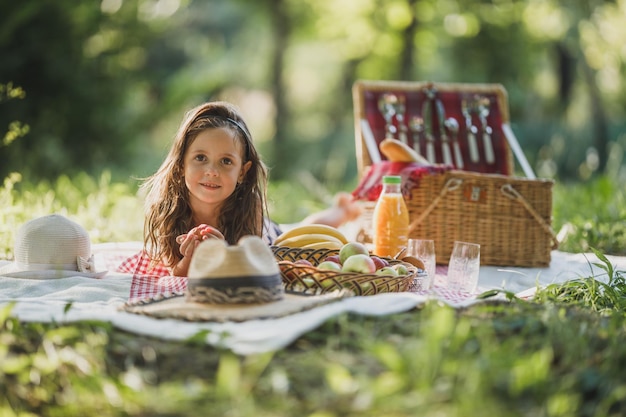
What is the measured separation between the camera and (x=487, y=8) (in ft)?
44.0

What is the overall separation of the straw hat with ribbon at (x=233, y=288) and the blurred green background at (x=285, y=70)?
1464 mm

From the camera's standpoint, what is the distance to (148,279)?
10.9 feet

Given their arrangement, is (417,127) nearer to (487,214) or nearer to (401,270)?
(487,214)

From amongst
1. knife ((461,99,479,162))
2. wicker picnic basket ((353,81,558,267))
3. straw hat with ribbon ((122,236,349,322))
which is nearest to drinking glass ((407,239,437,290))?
wicker picnic basket ((353,81,558,267))

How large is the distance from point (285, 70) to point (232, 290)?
14267 millimetres

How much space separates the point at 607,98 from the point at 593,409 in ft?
61.7

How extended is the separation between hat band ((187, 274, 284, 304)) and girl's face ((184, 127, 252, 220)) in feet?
3.78

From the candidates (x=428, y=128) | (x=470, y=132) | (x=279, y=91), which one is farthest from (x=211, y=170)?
(x=279, y=91)

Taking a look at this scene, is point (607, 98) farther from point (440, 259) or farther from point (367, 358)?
point (367, 358)

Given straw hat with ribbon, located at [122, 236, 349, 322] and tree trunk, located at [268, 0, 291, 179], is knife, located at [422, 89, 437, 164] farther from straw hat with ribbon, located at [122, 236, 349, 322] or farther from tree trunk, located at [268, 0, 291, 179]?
tree trunk, located at [268, 0, 291, 179]

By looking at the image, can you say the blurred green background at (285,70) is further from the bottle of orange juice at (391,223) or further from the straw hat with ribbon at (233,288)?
the straw hat with ribbon at (233,288)

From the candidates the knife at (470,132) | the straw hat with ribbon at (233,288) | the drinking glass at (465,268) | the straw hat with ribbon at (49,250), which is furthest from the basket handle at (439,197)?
the straw hat with ribbon at (233,288)

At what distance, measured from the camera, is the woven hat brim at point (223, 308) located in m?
2.33

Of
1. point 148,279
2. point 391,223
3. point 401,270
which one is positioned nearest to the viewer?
point 401,270
